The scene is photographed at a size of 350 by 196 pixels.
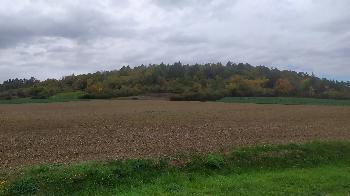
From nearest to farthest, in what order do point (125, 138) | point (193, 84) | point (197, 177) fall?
point (197, 177)
point (125, 138)
point (193, 84)

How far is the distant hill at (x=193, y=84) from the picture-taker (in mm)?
93188

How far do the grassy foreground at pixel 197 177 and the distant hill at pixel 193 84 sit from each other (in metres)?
66.3

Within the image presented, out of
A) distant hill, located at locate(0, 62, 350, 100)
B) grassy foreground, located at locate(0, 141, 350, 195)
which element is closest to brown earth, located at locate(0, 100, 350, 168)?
grassy foreground, located at locate(0, 141, 350, 195)

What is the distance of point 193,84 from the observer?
104m

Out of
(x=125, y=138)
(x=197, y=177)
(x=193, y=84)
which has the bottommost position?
(x=197, y=177)

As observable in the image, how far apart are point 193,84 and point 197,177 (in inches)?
3464

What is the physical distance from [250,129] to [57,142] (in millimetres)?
11345

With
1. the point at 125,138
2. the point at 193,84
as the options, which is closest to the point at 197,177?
the point at 125,138

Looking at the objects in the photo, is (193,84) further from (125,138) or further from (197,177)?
(197,177)

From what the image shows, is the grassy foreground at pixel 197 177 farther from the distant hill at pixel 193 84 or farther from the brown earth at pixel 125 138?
the distant hill at pixel 193 84

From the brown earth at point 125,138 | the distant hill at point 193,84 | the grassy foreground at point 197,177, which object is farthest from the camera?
the distant hill at point 193,84

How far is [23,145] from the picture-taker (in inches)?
834

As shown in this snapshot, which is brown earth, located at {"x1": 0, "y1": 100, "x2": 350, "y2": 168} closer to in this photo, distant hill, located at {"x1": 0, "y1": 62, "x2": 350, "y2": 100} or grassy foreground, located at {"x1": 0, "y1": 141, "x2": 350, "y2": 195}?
grassy foreground, located at {"x1": 0, "y1": 141, "x2": 350, "y2": 195}

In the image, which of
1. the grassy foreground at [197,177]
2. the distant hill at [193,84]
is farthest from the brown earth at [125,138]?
the distant hill at [193,84]
